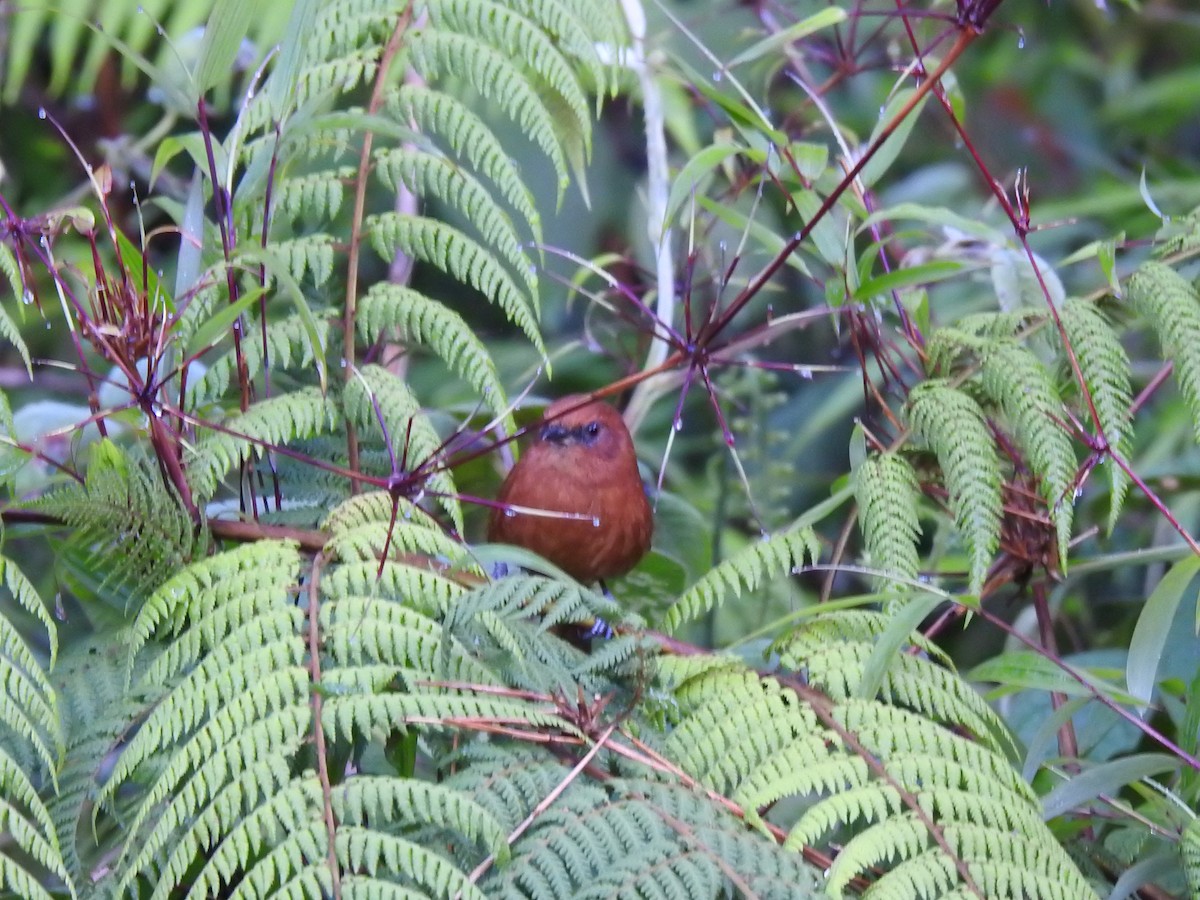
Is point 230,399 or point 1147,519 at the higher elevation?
point 230,399

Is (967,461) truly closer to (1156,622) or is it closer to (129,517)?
(1156,622)

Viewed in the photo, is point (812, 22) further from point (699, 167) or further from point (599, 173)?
point (599, 173)

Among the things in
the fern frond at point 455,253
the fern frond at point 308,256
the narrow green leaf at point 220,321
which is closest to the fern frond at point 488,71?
the fern frond at point 455,253

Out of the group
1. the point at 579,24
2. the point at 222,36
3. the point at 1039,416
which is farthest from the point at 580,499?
the point at 222,36

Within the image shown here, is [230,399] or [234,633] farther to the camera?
[230,399]

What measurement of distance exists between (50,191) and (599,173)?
140 cm

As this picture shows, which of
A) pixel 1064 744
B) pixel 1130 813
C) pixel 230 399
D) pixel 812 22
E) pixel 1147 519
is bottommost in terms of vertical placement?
pixel 1147 519

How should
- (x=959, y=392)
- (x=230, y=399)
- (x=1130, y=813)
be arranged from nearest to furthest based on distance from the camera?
(x=1130, y=813) → (x=959, y=392) → (x=230, y=399)

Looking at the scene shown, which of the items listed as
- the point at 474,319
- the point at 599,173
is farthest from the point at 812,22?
the point at 474,319

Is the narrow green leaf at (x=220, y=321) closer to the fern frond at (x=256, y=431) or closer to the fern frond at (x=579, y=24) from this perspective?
the fern frond at (x=256, y=431)

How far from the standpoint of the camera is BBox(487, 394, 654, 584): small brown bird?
1955 mm

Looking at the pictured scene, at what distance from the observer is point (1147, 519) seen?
7.61 feet

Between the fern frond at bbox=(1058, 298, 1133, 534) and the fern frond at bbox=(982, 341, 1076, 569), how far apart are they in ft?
0.13

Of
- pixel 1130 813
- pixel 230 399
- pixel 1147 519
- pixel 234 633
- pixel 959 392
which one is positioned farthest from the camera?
pixel 1147 519
